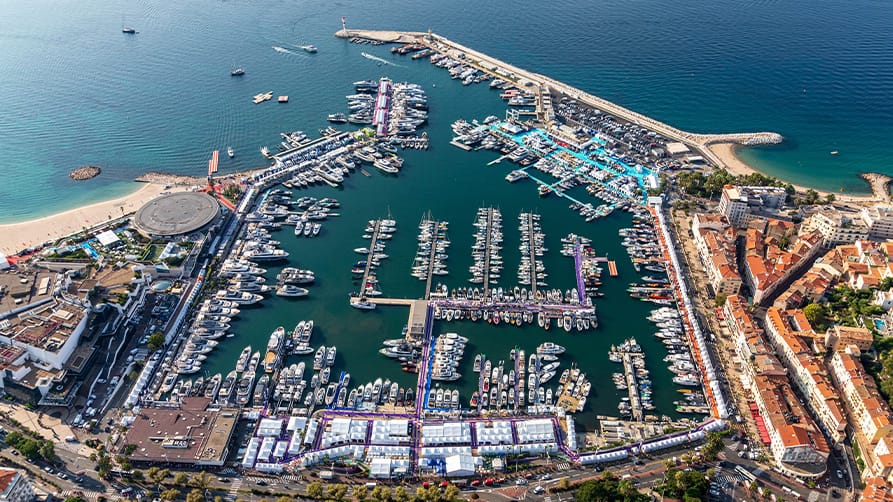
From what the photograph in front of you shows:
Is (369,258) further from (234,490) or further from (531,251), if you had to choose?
(234,490)

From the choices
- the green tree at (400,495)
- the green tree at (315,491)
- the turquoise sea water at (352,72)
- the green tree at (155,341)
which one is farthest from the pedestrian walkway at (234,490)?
the turquoise sea water at (352,72)

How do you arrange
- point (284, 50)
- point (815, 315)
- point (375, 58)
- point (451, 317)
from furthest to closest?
point (284, 50)
point (375, 58)
point (451, 317)
point (815, 315)

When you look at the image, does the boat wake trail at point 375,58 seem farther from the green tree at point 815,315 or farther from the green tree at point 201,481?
the green tree at point 201,481

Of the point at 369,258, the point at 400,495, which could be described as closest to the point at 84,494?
the point at 400,495

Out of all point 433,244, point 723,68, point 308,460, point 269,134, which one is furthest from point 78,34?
point 723,68

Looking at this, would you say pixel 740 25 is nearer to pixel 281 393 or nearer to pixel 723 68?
pixel 723 68

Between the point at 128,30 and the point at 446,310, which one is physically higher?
the point at 128,30
